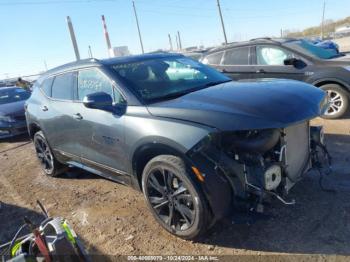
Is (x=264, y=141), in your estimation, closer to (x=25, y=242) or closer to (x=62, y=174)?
(x=25, y=242)

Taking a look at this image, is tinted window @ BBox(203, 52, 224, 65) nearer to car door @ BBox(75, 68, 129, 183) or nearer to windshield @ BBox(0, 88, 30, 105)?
car door @ BBox(75, 68, 129, 183)

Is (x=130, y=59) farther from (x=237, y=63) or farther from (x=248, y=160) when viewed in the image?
(x=237, y=63)

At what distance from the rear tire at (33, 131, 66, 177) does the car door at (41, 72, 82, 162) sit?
11.1 inches

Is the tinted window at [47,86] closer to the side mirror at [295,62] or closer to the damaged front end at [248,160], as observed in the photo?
the damaged front end at [248,160]

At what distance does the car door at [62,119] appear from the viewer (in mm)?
4574

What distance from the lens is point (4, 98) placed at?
10.9 meters

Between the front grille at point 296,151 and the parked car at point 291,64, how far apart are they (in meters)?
3.45

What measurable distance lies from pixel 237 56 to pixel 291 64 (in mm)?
1321

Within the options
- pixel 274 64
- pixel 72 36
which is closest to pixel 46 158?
pixel 274 64

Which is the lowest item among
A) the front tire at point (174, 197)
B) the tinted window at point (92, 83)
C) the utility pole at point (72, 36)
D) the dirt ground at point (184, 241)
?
the dirt ground at point (184, 241)

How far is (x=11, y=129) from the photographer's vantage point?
9.27 meters

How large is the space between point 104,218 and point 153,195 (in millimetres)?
922

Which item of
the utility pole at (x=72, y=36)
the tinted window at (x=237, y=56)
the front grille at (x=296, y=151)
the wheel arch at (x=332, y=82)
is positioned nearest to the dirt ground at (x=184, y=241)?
the front grille at (x=296, y=151)

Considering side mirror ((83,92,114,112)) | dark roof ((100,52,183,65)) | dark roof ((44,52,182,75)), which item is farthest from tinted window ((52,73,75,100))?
side mirror ((83,92,114,112))
